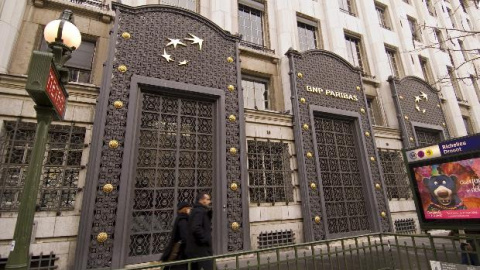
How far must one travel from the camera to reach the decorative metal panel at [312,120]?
893 centimetres

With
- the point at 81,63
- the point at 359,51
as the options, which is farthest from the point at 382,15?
the point at 81,63

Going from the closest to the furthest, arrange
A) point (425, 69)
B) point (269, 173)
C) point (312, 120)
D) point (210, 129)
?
point (210, 129) < point (269, 173) < point (312, 120) < point (425, 69)

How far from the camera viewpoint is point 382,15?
16.8 m

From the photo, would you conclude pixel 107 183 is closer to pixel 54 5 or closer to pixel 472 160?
pixel 54 5

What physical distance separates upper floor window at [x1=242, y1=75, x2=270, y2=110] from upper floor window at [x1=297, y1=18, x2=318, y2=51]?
10.8 feet

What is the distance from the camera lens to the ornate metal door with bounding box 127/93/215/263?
6.73m

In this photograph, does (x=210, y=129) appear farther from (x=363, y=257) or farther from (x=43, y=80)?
(x=363, y=257)

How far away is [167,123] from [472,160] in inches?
281

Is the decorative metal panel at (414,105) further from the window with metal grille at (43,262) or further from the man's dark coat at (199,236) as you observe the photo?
the window with metal grille at (43,262)

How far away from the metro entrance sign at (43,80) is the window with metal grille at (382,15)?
18.2 metres

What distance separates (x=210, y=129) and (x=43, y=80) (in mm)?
5324

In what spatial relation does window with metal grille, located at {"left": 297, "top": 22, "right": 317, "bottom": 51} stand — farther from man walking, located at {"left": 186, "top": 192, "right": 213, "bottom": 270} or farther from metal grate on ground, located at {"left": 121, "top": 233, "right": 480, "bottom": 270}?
man walking, located at {"left": 186, "top": 192, "right": 213, "bottom": 270}

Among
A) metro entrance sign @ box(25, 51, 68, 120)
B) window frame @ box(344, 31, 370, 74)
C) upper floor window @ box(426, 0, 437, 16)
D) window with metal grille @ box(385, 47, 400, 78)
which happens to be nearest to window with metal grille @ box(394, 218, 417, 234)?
window frame @ box(344, 31, 370, 74)

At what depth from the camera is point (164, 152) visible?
7.49 meters
